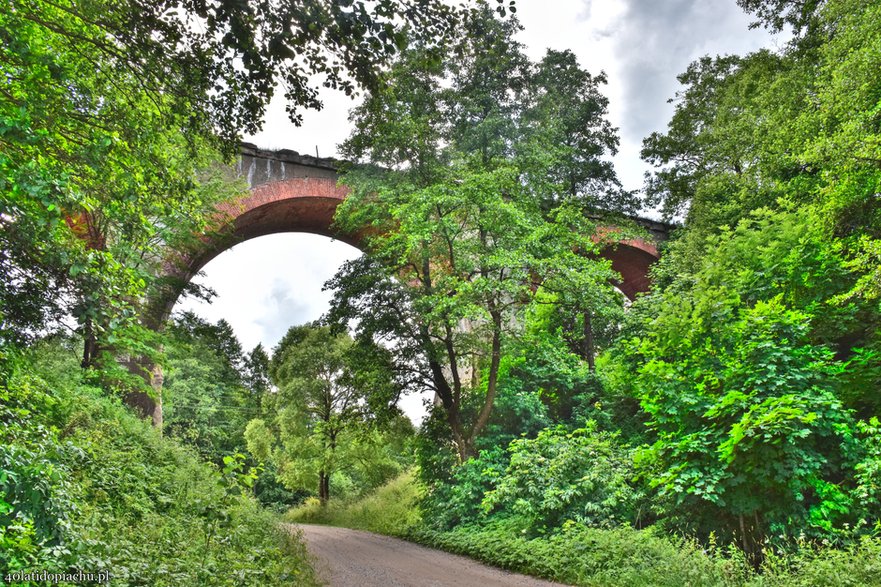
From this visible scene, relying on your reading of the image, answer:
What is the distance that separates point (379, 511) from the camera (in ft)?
45.2

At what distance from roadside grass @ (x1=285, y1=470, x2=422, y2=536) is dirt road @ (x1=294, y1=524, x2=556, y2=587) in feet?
6.26

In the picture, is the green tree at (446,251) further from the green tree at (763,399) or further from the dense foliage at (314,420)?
the dense foliage at (314,420)

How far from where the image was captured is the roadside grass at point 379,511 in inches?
472

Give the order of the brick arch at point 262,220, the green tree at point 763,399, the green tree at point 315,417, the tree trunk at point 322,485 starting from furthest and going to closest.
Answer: the tree trunk at point 322,485
the green tree at point 315,417
the brick arch at point 262,220
the green tree at point 763,399

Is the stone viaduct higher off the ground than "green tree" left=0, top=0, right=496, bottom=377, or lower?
higher

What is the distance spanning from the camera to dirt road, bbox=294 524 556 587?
6273mm

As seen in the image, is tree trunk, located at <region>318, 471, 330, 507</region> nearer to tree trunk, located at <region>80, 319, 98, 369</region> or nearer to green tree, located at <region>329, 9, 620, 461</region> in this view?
green tree, located at <region>329, 9, 620, 461</region>

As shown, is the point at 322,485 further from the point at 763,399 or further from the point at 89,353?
the point at 763,399

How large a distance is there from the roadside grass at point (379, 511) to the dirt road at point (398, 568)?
6.26 feet

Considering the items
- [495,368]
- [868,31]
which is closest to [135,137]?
[495,368]

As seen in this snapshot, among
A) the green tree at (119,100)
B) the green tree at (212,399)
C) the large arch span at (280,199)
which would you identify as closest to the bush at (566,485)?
the large arch span at (280,199)

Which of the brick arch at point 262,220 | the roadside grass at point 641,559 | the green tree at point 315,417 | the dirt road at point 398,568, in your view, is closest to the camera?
the roadside grass at point 641,559

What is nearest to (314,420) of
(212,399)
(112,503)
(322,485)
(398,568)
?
(322,485)

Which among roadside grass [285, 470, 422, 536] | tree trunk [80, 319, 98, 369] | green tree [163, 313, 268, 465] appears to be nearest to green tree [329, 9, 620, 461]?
roadside grass [285, 470, 422, 536]
